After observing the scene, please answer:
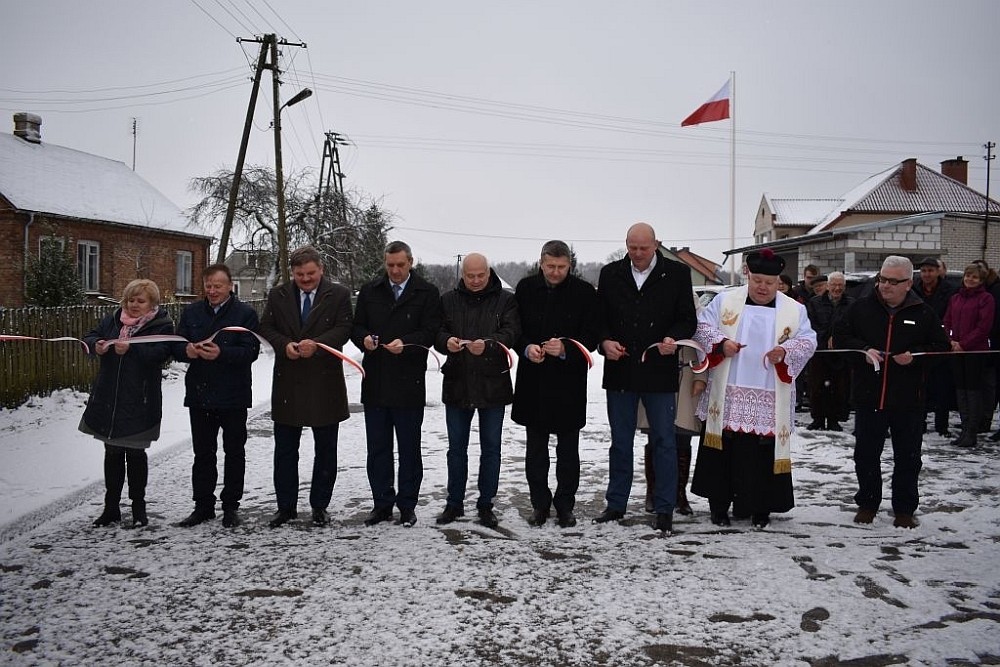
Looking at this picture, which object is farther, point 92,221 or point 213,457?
point 92,221

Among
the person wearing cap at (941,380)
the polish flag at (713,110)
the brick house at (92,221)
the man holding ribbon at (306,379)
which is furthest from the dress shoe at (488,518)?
the polish flag at (713,110)

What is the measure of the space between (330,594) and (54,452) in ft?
17.3

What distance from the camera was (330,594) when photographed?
4.39 meters

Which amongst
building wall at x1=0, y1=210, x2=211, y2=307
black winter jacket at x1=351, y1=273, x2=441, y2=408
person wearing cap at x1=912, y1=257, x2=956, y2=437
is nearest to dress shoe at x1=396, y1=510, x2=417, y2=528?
black winter jacket at x1=351, y1=273, x2=441, y2=408

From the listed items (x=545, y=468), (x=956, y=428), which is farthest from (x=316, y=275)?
(x=956, y=428)

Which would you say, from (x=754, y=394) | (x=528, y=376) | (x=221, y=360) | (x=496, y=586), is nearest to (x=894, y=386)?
(x=754, y=394)

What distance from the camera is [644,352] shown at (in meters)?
5.82

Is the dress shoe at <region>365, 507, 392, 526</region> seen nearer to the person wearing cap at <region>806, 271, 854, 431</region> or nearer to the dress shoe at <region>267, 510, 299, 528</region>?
the dress shoe at <region>267, 510, 299, 528</region>

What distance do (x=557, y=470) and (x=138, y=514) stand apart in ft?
10.1

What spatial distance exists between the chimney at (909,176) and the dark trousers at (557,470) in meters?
47.0

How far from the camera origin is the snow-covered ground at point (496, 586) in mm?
3713

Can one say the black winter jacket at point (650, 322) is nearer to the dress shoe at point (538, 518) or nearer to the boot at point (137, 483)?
the dress shoe at point (538, 518)

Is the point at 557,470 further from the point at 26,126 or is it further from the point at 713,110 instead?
the point at 26,126

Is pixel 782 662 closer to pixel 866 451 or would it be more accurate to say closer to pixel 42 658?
pixel 866 451
